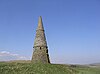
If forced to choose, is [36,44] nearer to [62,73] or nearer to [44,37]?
[44,37]

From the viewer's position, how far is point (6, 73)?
18188 millimetres

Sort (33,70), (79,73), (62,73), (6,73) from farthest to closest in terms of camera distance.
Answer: (79,73)
(62,73)
(33,70)
(6,73)

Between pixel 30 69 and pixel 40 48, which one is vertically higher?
pixel 40 48

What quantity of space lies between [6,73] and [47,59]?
23.7 feet

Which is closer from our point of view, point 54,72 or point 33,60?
point 54,72

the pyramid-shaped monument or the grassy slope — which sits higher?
the pyramid-shaped monument

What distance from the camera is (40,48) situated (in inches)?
968

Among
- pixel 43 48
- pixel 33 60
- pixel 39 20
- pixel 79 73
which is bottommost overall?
pixel 79 73

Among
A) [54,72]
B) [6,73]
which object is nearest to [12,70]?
[6,73]

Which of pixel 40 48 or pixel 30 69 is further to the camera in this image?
pixel 40 48

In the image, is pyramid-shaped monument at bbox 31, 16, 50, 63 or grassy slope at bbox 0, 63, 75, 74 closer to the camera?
grassy slope at bbox 0, 63, 75, 74

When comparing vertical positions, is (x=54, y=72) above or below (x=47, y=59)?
below

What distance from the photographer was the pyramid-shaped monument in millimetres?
24000

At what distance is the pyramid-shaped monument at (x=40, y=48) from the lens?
24000mm
